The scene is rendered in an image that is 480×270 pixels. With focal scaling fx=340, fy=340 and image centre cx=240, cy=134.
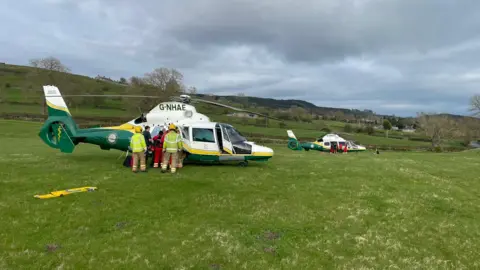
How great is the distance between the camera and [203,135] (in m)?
19.8

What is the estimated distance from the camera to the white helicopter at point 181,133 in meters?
19.7

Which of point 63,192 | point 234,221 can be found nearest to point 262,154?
point 234,221

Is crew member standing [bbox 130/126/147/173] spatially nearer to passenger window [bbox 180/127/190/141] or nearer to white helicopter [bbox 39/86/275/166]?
white helicopter [bbox 39/86/275/166]

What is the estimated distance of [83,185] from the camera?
1445 centimetres

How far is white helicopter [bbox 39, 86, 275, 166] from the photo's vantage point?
19.7m

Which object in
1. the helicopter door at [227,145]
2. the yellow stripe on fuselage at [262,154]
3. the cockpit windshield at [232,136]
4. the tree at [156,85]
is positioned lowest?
the yellow stripe on fuselage at [262,154]

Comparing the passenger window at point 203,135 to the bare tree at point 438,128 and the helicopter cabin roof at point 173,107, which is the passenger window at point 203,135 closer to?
the helicopter cabin roof at point 173,107

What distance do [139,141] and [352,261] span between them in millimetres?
12053

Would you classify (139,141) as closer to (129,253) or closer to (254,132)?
(129,253)

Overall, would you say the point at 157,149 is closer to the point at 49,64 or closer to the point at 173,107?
the point at 173,107

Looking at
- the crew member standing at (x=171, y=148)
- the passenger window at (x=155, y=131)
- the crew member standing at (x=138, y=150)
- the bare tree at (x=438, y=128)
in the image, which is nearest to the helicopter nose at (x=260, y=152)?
the crew member standing at (x=171, y=148)

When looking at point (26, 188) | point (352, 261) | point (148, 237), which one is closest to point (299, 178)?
point (352, 261)

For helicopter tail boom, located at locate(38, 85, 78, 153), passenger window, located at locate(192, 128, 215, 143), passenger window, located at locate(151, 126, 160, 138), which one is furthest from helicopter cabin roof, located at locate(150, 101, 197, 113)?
helicopter tail boom, located at locate(38, 85, 78, 153)

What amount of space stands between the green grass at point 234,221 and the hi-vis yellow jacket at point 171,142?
1.43m
